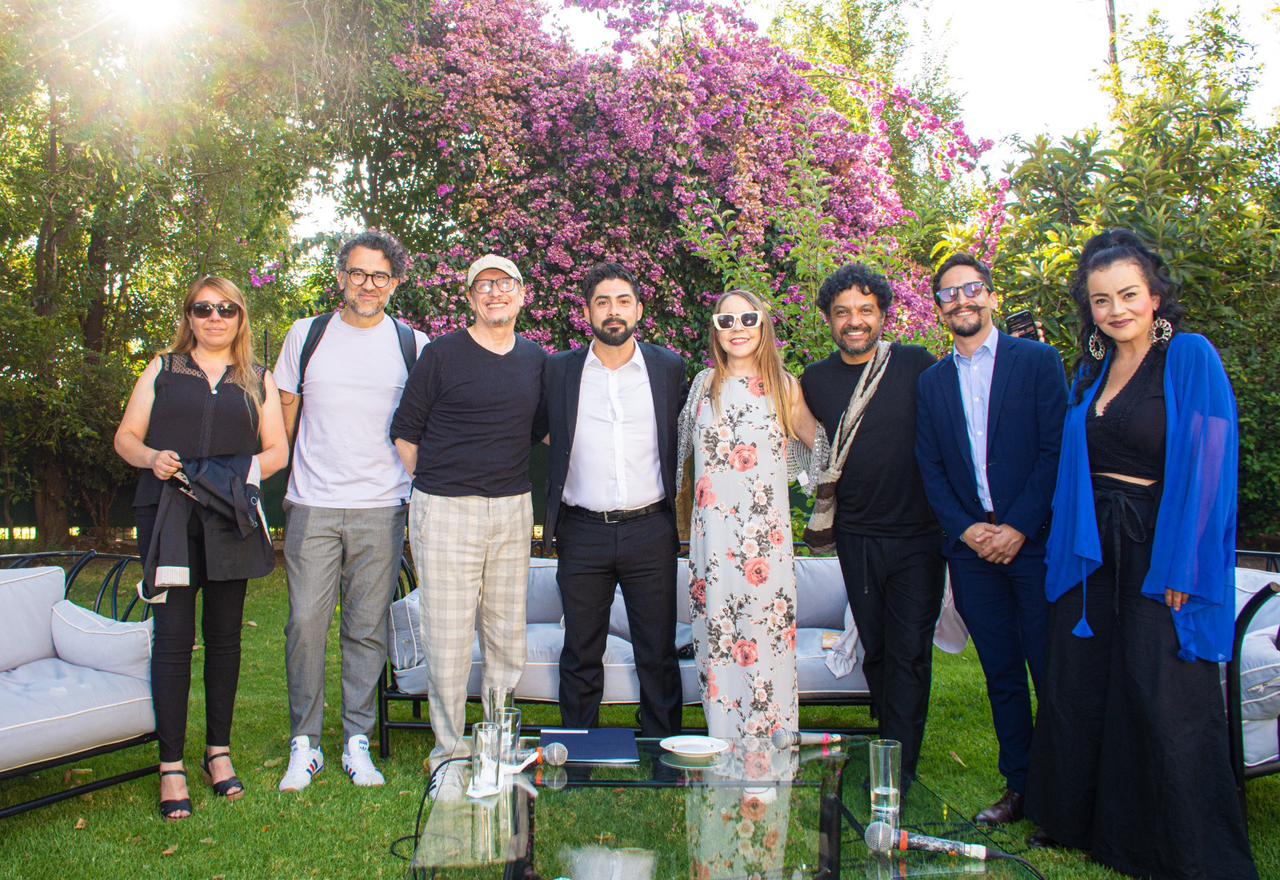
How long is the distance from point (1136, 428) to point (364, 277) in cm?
279

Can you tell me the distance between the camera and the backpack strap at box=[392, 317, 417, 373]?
3.84 meters

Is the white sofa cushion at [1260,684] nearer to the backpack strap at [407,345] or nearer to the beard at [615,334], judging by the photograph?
the beard at [615,334]

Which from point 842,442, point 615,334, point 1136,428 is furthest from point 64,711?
point 1136,428

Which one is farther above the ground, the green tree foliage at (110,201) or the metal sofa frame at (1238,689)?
the green tree foliage at (110,201)

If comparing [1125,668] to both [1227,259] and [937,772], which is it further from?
[1227,259]

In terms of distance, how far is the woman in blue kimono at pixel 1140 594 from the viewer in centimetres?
266

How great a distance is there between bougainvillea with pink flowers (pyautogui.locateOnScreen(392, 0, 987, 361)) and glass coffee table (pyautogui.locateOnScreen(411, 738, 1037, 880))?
5506 mm

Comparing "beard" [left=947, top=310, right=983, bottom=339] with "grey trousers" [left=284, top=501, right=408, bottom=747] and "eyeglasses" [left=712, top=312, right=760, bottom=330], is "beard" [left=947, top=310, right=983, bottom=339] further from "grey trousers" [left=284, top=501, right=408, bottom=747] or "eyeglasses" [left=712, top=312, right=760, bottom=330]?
"grey trousers" [left=284, top=501, right=408, bottom=747]

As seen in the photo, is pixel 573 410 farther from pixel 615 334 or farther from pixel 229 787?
pixel 229 787

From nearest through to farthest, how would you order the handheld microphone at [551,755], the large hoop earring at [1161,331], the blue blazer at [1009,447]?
the handheld microphone at [551,755], the large hoop earring at [1161,331], the blue blazer at [1009,447]

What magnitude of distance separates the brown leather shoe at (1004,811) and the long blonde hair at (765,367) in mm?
1494

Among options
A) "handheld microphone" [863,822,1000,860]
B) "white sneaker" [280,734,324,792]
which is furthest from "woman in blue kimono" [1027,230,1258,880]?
"white sneaker" [280,734,324,792]

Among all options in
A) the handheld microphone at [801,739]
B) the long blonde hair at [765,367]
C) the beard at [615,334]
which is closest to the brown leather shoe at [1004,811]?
the handheld microphone at [801,739]

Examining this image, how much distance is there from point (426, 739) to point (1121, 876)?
2902 mm
